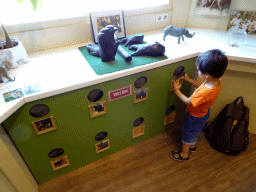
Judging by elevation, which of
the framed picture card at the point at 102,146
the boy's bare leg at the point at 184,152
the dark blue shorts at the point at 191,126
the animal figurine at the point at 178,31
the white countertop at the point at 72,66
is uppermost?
the animal figurine at the point at 178,31

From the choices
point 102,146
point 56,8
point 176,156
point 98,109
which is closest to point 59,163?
point 102,146

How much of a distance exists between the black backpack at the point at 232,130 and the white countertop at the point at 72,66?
0.44 metres

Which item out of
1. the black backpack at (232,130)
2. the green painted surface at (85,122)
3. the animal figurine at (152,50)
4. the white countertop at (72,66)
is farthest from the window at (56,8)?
the black backpack at (232,130)

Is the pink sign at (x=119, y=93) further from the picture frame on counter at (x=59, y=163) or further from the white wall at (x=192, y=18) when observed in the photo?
the white wall at (x=192, y=18)

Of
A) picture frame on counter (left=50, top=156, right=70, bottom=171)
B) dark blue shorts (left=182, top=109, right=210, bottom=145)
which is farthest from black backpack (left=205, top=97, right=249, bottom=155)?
picture frame on counter (left=50, top=156, right=70, bottom=171)

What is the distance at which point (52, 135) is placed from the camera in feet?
3.62

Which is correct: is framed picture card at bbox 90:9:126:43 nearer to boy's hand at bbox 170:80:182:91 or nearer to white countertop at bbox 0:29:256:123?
white countertop at bbox 0:29:256:123

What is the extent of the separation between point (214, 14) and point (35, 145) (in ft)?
5.46

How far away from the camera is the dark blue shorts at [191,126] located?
126 centimetres

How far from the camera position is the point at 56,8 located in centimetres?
136

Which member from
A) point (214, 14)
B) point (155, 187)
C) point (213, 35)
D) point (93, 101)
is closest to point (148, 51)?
point (93, 101)

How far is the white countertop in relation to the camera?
37.0 inches

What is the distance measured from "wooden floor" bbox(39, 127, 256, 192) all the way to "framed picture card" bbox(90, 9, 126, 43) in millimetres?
975

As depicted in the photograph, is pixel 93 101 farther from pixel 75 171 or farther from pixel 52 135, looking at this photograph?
pixel 75 171
